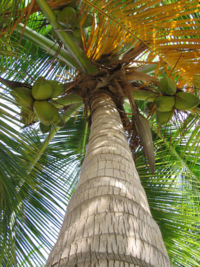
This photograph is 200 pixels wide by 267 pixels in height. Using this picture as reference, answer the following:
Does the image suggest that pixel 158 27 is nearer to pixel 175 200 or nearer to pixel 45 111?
pixel 45 111

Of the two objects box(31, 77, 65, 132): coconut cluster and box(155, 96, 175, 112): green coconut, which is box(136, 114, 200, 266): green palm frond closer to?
box(155, 96, 175, 112): green coconut

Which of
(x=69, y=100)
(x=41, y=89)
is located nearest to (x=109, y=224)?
(x=41, y=89)

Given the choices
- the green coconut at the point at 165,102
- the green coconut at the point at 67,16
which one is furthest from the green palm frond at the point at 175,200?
the green coconut at the point at 67,16

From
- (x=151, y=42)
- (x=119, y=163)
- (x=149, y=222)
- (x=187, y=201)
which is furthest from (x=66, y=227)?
(x=187, y=201)

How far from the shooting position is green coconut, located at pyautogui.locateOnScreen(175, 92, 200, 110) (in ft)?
8.10

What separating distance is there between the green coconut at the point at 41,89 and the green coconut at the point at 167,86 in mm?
900

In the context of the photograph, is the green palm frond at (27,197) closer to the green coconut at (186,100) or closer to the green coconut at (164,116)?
the green coconut at (164,116)

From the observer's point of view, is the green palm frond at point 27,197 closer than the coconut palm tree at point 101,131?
No

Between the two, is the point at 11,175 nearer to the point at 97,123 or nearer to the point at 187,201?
the point at 97,123

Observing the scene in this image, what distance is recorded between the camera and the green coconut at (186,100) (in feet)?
8.10

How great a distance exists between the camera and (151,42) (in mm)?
2189

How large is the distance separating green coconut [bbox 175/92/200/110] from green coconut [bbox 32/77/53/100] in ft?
3.43

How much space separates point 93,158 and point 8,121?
97 cm

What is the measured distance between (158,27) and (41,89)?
0.94 meters
